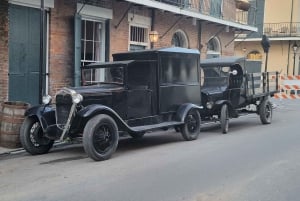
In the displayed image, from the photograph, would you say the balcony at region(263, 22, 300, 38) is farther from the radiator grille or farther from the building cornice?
the radiator grille

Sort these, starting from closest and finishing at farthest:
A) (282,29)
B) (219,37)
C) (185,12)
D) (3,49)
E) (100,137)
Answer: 1. (100,137)
2. (3,49)
3. (185,12)
4. (219,37)
5. (282,29)

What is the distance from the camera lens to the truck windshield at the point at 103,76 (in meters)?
9.86

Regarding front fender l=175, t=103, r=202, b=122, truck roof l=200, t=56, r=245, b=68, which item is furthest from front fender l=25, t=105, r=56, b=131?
truck roof l=200, t=56, r=245, b=68

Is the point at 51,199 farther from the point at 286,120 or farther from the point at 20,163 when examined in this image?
the point at 286,120

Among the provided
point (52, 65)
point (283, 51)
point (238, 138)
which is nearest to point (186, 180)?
point (238, 138)

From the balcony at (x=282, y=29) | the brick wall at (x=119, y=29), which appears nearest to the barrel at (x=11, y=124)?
the brick wall at (x=119, y=29)

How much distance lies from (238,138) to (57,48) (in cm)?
537

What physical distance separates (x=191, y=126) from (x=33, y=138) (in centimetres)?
378

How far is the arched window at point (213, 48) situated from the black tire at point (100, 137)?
13270 millimetres

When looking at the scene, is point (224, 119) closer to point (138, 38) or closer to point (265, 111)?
point (265, 111)

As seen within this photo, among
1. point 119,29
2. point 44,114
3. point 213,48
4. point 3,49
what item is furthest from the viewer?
point 213,48

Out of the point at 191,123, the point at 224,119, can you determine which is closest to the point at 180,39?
the point at 224,119

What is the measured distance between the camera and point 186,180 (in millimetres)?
7086

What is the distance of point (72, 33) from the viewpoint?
13.3m
